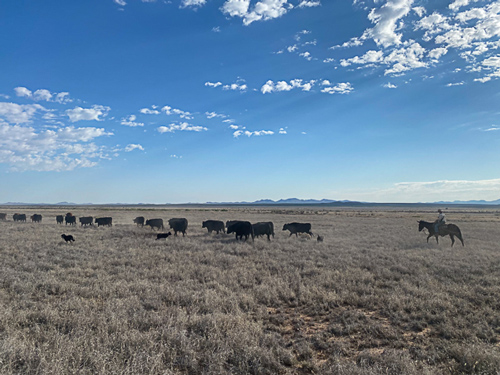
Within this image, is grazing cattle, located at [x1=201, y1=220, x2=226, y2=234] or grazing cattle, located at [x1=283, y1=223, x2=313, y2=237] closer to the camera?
grazing cattle, located at [x1=283, y1=223, x2=313, y2=237]

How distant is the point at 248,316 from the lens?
23.7 feet

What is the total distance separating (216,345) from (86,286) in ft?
18.6

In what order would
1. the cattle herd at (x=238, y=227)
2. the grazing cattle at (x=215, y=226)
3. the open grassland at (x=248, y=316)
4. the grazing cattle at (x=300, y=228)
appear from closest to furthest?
the open grassland at (x=248, y=316) < the cattle herd at (x=238, y=227) < the grazing cattle at (x=300, y=228) < the grazing cattle at (x=215, y=226)

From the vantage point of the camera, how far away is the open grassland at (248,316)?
5.00 meters

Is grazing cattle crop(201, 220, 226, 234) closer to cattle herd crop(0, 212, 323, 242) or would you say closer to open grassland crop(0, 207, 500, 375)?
cattle herd crop(0, 212, 323, 242)

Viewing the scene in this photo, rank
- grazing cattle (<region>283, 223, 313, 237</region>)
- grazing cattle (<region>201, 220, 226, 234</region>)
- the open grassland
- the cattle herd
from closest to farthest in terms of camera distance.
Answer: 1. the open grassland
2. the cattle herd
3. grazing cattle (<region>283, 223, 313, 237</region>)
4. grazing cattle (<region>201, 220, 226, 234</region>)

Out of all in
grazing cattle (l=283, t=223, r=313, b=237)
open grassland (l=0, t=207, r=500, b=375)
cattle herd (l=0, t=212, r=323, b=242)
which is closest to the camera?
open grassland (l=0, t=207, r=500, b=375)

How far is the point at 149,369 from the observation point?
4.61m

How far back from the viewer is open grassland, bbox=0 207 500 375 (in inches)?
197

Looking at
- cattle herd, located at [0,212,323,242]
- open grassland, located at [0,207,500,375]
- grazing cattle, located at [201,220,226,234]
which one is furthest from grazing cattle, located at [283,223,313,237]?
open grassland, located at [0,207,500,375]

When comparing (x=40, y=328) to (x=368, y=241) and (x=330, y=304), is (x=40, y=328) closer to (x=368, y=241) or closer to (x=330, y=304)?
(x=330, y=304)

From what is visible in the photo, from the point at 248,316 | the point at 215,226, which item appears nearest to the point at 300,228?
the point at 215,226

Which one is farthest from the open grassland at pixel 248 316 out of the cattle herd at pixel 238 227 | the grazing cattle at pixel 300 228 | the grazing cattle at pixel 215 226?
the grazing cattle at pixel 215 226

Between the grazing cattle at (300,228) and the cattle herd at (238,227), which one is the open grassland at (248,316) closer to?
the cattle herd at (238,227)
